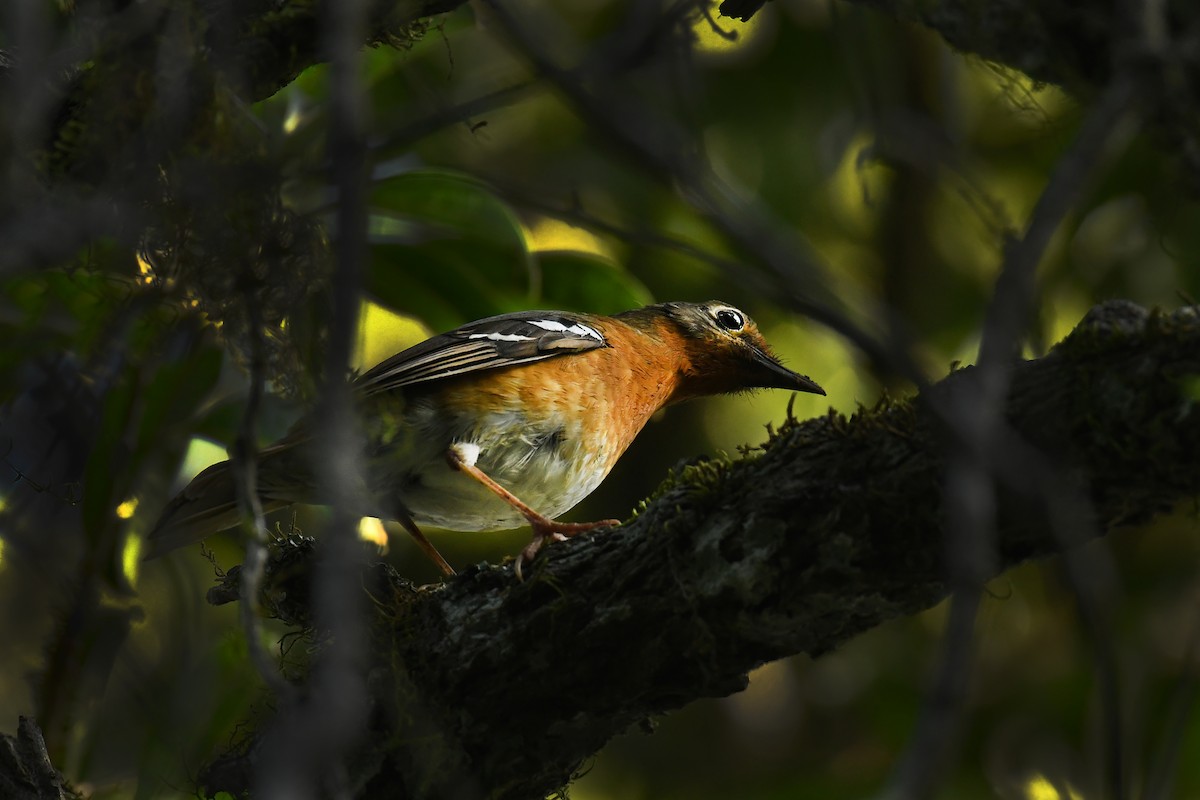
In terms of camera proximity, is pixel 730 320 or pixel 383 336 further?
pixel 383 336

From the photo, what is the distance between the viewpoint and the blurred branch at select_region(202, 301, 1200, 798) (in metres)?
2.37

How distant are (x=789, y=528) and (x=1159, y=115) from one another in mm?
1287

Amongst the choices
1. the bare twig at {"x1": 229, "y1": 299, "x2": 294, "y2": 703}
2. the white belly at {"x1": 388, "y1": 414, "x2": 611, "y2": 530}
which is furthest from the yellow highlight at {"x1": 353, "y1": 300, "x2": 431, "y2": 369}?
the bare twig at {"x1": 229, "y1": 299, "x2": 294, "y2": 703}

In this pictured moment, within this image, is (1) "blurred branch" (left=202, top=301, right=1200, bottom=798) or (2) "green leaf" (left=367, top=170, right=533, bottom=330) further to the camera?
(2) "green leaf" (left=367, top=170, right=533, bottom=330)

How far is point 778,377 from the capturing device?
4840mm

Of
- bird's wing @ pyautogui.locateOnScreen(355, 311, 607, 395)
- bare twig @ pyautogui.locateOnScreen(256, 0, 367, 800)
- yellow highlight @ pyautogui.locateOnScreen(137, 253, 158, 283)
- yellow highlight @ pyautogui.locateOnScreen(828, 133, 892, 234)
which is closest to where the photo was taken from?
bare twig @ pyautogui.locateOnScreen(256, 0, 367, 800)

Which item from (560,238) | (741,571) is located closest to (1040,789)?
(741,571)

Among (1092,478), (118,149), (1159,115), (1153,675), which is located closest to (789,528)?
(1092,478)

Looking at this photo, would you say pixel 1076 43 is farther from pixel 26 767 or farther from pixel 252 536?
pixel 26 767

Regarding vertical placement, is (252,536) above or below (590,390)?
below

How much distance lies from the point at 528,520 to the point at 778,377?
1379 millimetres

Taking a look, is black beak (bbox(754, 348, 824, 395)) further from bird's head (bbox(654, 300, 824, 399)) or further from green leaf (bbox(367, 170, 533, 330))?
green leaf (bbox(367, 170, 533, 330))

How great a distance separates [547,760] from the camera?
3.07m

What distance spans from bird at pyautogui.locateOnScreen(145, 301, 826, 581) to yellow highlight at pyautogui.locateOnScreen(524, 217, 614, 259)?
1729mm
